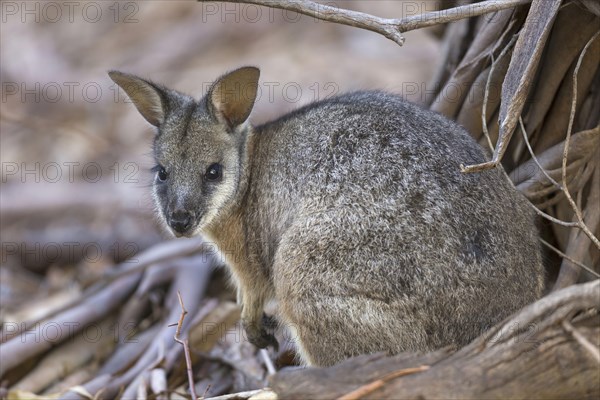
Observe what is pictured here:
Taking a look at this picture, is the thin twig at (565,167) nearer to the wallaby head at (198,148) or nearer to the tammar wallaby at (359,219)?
the tammar wallaby at (359,219)

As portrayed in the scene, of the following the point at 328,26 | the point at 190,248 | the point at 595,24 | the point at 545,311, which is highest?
the point at 595,24

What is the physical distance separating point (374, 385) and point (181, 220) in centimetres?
189

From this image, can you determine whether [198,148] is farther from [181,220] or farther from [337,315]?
[337,315]

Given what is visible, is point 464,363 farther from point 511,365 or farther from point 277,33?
point 277,33

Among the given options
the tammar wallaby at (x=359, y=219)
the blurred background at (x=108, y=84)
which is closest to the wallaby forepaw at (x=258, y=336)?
the tammar wallaby at (x=359, y=219)

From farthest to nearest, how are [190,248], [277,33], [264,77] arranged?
[277,33]
[264,77]
[190,248]

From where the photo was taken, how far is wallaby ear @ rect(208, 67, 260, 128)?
4691 mm

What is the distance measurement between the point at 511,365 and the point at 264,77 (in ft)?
26.5

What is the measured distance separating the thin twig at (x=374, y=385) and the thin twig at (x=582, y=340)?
605mm

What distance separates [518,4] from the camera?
4.05 metres

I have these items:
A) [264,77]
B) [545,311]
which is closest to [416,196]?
[545,311]

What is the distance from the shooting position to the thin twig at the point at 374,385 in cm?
322

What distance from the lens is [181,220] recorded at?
15.6ft

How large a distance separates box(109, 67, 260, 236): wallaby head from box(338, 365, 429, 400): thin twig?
185 cm
